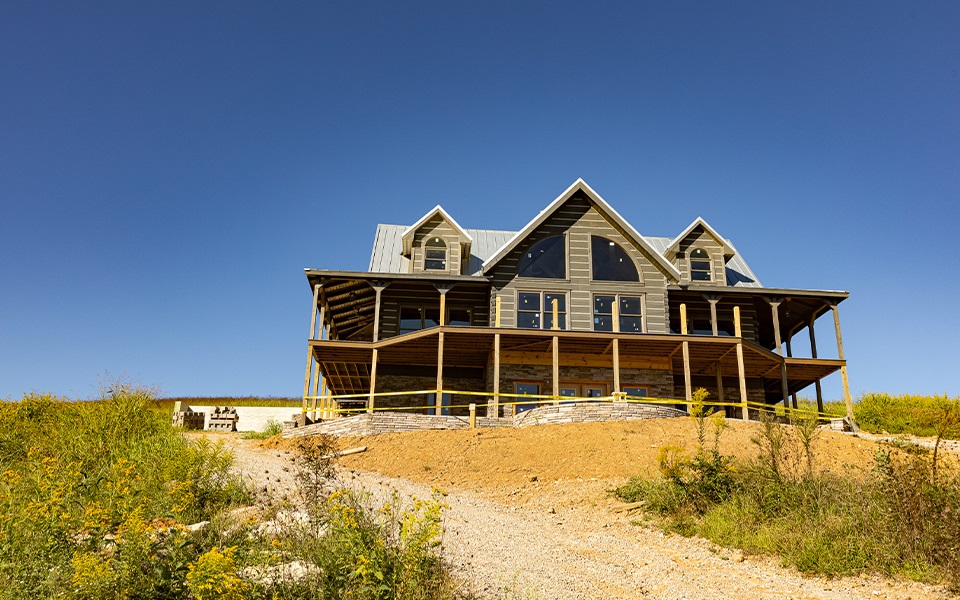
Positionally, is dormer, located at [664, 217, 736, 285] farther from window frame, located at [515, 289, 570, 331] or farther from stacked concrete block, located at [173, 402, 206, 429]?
stacked concrete block, located at [173, 402, 206, 429]

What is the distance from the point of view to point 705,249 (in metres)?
30.3

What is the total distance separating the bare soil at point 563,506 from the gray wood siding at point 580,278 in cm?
762

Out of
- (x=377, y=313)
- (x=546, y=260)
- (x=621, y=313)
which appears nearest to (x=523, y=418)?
(x=377, y=313)

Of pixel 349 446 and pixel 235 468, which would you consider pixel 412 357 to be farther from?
pixel 235 468

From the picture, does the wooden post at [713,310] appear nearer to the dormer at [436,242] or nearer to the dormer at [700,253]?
the dormer at [700,253]

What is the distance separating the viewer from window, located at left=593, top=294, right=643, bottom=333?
27734 mm

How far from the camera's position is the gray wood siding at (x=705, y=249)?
2973cm

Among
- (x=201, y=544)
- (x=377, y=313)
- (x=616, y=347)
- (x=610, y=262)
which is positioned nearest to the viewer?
(x=201, y=544)

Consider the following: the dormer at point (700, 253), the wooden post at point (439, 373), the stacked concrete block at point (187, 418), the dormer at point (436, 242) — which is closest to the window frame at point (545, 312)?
the dormer at point (436, 242)

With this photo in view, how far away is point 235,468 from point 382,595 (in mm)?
9109

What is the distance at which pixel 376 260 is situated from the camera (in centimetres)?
3169

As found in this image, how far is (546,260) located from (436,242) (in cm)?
464

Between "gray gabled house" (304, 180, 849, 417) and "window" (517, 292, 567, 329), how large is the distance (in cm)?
4

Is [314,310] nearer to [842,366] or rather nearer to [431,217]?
[431,217]
